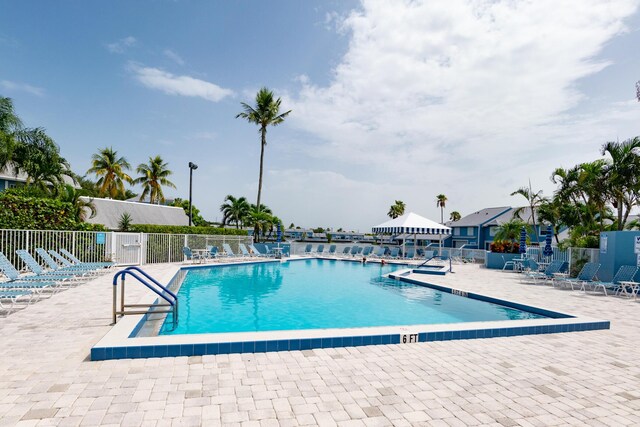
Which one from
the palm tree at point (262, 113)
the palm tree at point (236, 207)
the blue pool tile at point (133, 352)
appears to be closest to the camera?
the blue pool tile at point (133, 352)

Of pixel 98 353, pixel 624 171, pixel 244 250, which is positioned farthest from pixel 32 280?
pixel 624 171

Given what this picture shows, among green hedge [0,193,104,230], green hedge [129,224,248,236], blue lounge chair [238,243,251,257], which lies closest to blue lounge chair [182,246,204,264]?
green hedge [129,224,248,236]

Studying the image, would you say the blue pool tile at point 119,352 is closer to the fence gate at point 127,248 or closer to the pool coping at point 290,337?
the pool coping at point 290,337

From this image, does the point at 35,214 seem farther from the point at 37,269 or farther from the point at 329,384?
the point at 329,384

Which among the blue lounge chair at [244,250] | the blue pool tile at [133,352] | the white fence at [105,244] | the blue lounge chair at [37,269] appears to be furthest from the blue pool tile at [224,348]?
the blue lounge chair at [244,250]

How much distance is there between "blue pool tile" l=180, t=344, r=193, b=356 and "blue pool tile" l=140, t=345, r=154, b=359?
378 mm

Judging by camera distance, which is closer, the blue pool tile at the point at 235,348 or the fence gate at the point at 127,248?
the blue pool tile at the point at 235,348

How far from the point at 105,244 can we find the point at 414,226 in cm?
1496

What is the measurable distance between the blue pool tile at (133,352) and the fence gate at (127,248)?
40.7 feet

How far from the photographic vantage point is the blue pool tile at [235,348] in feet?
15.4

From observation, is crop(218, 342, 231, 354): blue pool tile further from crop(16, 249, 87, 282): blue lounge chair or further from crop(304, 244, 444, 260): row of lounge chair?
crop(304, 244, 444, 260): row of lounge chair

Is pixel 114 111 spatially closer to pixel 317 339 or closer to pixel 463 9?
pixel 463 9

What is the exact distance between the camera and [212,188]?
2711cm

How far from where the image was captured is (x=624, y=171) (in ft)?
50.1
